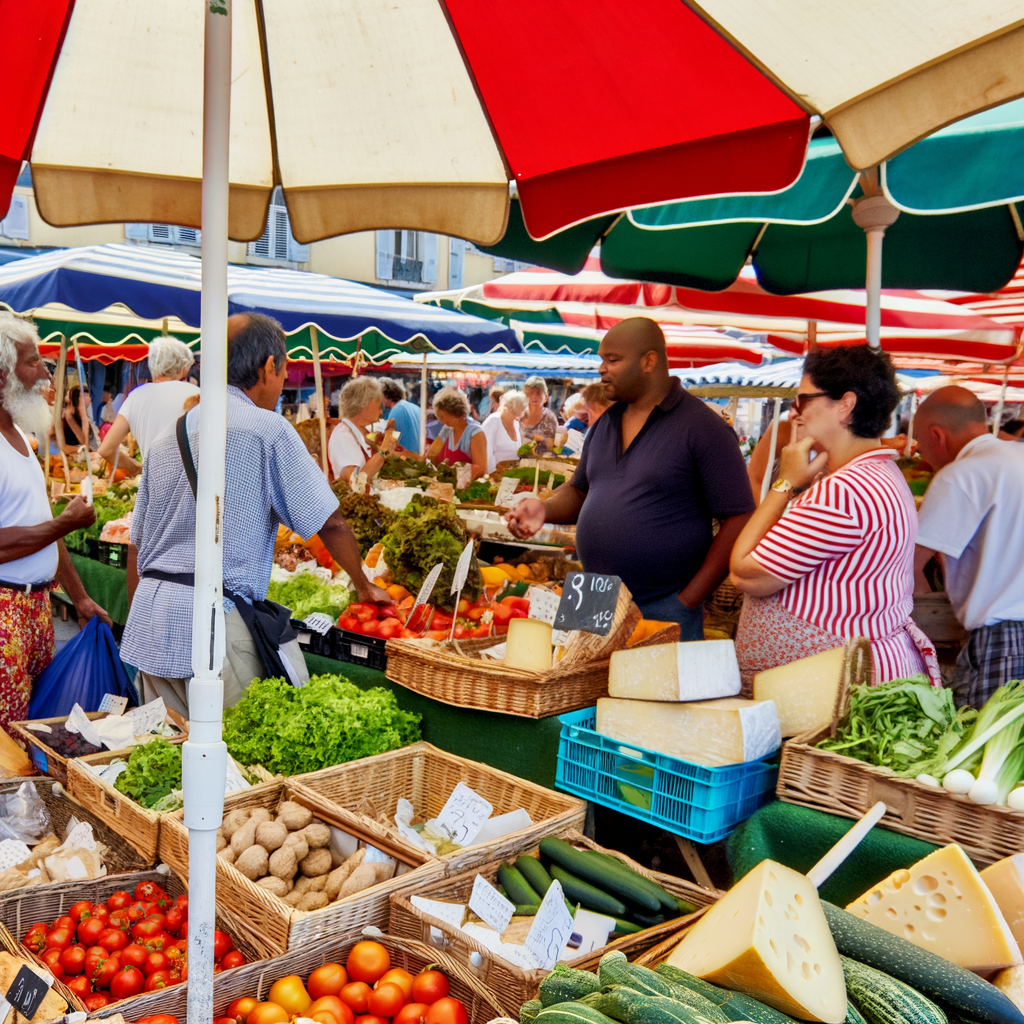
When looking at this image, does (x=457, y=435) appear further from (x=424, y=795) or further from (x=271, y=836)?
(x=271, y=836)

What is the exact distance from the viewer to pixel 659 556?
3615 mm

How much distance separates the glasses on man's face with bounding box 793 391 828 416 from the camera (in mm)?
2875

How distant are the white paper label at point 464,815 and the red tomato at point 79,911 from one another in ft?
3.44

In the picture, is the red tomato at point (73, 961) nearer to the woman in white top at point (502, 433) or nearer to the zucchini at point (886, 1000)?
the zucchini at point (886, 1000)

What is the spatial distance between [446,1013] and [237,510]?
1876mm

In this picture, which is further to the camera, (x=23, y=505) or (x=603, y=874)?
(x=23, y=505)

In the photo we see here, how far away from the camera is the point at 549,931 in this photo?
2070mm

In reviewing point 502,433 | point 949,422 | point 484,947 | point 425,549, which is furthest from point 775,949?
point 502,433

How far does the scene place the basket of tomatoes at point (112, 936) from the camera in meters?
2.28

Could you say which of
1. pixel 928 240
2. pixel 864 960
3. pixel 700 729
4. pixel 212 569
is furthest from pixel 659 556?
pixel 928 240

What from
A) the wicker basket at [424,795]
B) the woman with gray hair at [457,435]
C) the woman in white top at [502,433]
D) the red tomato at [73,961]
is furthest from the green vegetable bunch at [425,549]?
the woman in white top at [502,433]

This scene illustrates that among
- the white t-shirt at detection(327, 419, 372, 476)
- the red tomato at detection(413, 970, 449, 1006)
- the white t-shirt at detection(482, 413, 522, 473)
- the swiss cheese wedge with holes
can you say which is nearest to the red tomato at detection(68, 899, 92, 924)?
the red tomato at detection(413, 970, 449, 1006)

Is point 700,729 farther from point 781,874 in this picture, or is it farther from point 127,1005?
point 127,1005

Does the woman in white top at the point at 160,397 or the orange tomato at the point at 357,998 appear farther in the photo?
the woman in white top at the point at 160,397
